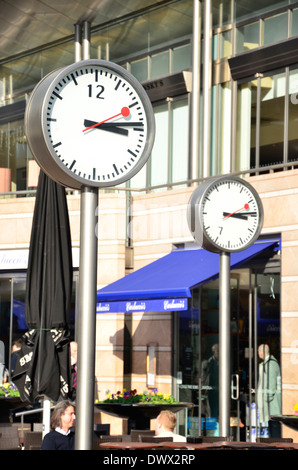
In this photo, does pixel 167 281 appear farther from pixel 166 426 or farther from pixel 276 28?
pixel 166 426

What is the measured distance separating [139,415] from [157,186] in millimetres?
5307

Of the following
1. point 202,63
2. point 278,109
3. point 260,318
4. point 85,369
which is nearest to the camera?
point 85,369

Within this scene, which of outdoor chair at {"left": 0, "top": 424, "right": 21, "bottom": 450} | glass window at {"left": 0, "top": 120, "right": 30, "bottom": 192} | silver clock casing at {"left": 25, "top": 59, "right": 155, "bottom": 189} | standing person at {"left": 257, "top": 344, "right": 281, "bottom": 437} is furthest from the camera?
glass window at {"left": 0, "top": 120, "right": 30, "bottom": 192}

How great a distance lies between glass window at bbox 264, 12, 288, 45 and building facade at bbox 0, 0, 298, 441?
0.02 metres

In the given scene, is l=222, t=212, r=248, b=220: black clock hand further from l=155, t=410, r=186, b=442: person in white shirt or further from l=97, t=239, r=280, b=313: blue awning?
l=97, t=239, r=280, b=313: blue awning

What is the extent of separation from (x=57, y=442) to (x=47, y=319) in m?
1.41

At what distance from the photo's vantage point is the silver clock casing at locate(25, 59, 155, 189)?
3.71 metres

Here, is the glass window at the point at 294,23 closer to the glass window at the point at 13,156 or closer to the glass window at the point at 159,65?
the glass window at the point at 159,65

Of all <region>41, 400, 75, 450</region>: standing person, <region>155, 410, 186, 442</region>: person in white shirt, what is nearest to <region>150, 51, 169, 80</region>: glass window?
<region>155, 410, 186, 442</region>: person in white shirt

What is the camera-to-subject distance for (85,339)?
3.63 m

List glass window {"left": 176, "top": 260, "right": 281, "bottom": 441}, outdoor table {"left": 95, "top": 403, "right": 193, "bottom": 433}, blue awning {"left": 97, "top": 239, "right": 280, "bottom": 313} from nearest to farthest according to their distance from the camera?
1. outdoor table {"left": 95, "top": 403, "right": 193, "bottom": 433}
2. blue awning {"left": 97, "top": 239, "right": 280, "bottom": 313}
3. glass window {"left": 176, "top": 260, "right": 281, "bottom": 441}

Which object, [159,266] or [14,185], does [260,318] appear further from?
[14,185]

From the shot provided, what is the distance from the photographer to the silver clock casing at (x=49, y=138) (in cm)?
371
